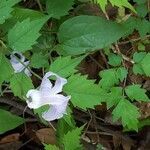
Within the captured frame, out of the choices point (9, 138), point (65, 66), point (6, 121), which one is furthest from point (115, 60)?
point (9, 138)

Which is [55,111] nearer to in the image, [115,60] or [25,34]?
[25,34]

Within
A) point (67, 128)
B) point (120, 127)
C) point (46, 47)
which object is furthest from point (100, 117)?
point (46, 47)

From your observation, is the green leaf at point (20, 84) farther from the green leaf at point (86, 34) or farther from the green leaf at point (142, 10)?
Result: the green leaf at point (142, 10)

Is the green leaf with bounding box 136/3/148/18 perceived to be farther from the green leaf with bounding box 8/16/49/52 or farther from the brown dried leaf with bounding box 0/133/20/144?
the brown dried leaf with bounding box 0/133/20/144

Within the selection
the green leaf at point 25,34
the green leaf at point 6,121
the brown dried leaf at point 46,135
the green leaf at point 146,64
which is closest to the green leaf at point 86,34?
the green leaf at point 146,64

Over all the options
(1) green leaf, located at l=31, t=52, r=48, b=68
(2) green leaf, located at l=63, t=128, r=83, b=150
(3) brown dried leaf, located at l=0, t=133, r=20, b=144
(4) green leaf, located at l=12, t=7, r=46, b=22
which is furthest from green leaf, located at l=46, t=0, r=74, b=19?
(3) brown dried leaf, located at l=0, t=133, r=20, b=144
